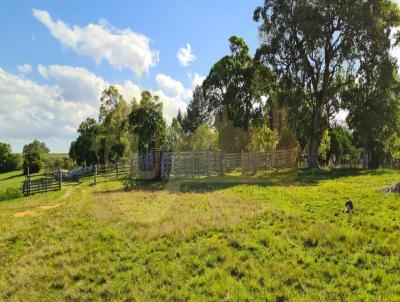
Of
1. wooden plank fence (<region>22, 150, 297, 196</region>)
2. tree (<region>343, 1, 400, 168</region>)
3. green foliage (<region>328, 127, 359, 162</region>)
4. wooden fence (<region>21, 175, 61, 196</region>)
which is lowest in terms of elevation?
wooden fence (<region>21, 175, 61, 196</region>)

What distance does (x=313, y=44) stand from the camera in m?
35.3

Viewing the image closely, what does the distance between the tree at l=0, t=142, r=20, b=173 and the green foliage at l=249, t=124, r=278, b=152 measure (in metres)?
74.7

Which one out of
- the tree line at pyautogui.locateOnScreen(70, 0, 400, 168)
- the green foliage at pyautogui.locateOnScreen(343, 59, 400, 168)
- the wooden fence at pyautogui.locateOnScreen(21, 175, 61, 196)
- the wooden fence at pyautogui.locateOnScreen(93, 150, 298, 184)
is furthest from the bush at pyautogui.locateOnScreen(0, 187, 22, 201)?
the green foliage at pyautogui.locateOnScreen(343, 59, 400, 168)

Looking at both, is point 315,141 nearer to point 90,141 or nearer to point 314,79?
point 314,79

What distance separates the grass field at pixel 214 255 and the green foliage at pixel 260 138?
30.9 meters

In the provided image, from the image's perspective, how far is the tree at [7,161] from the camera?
95.1 metres

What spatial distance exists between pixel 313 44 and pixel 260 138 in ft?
47.0

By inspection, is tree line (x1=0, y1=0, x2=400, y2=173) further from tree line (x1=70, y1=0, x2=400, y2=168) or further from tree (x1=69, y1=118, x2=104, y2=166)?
tree (x1=69, y1=118, x2=104, y2=166)

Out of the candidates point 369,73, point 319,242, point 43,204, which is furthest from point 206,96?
point 319,242

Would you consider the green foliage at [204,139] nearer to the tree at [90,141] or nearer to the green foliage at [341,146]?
the tree at [90,141]

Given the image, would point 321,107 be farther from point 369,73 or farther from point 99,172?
point 99,172

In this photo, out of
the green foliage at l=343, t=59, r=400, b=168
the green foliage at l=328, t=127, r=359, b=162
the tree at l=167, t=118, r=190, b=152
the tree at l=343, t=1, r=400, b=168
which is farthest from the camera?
the tree at l=167, t=118, r=190, b=152

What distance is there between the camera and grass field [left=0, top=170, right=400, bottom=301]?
7598 millimetres

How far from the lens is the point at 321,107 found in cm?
3697
